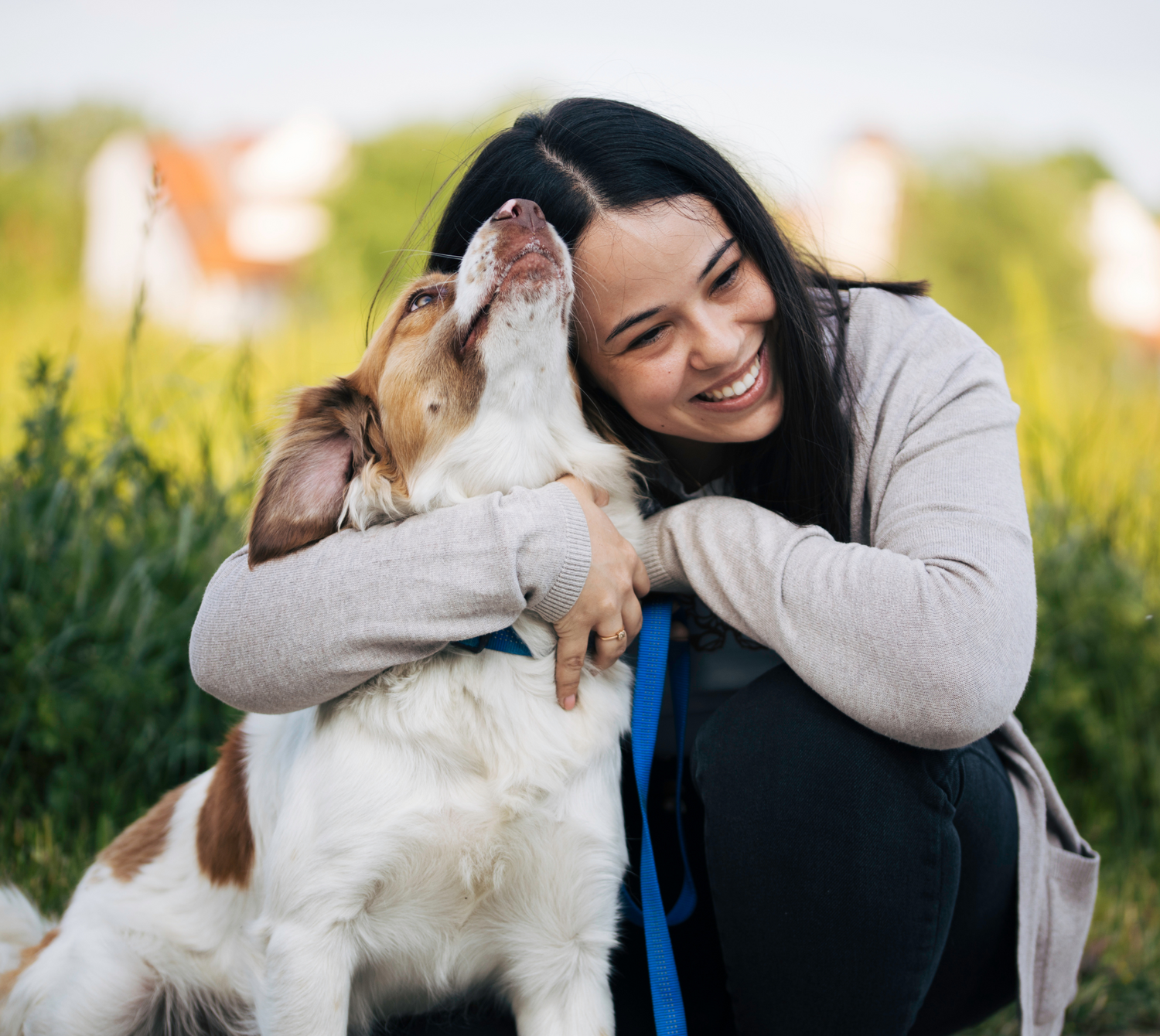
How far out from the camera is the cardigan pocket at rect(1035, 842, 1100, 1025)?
1.66 m

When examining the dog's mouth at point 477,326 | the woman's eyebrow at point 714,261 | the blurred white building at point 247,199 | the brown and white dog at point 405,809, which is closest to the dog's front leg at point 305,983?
the brown and white dog at point 405,809

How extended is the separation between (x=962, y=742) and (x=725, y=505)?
1.71ft

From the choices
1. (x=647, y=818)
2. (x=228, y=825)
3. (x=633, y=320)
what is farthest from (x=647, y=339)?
(x=228, y=825)

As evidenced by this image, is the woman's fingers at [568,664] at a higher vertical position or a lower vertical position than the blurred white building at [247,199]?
Result: lower

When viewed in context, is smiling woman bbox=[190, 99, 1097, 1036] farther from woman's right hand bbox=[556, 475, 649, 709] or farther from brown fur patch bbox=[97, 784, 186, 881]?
brown fur patch bbox=[97, 784, 186, 881]

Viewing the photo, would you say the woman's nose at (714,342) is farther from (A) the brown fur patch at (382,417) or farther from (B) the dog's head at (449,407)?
(A) the brown fur patch at (382,417)

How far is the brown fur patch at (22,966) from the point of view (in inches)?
69.9

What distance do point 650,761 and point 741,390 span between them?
26.5 inches

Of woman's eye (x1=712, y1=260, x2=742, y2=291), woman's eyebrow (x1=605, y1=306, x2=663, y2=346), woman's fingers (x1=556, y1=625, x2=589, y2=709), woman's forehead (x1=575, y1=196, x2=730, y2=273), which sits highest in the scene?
woman's forehead (x1=575, y1=196, x2=730, y2=273)

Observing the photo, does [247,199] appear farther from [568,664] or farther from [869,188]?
[568,664]

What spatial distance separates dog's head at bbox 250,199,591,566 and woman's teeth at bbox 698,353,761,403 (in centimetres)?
23

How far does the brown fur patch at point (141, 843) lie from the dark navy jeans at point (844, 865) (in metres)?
0.67

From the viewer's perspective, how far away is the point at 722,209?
1759 mm

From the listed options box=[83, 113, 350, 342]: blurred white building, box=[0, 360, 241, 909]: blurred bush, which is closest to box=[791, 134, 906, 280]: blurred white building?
box=[83, 113, 350, 342]: blurred white building
